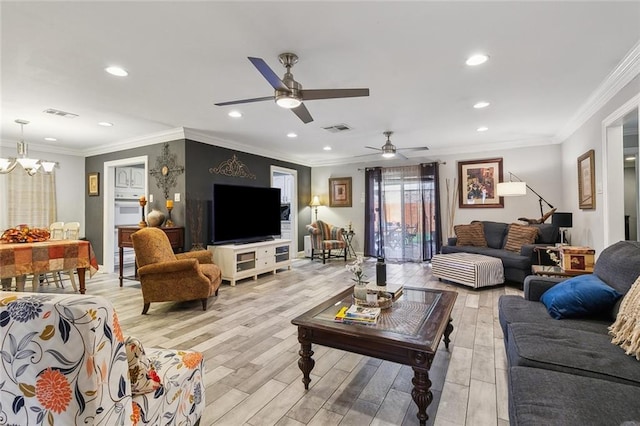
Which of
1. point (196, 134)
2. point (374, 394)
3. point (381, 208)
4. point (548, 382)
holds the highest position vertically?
point (196, 134)

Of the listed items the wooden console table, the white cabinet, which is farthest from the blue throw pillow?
the white cabinet

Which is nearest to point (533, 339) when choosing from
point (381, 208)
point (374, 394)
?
point (374, 394)

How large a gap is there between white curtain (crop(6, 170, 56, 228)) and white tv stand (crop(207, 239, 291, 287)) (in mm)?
3315

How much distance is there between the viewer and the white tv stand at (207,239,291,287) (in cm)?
465

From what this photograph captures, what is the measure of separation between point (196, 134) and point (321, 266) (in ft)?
11.0

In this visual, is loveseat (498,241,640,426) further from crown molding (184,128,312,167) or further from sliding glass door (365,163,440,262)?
crown molding (184,128,312,167)

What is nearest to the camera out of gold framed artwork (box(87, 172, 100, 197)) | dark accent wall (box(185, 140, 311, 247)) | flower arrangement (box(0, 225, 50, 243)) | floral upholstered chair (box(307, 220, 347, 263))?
flower arrangement (box(0, 225, 50, 243))

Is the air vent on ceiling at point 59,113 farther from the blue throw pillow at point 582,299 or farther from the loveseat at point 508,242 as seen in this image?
the loveseat at point 508,242

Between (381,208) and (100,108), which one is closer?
(100,108)

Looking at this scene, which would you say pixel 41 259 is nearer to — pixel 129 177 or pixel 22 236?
pixel 22 236

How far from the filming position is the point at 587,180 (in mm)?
3869

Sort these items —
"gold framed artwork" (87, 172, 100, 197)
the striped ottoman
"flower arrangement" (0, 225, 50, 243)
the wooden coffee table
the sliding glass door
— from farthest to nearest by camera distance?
1. the sliding glass door
2. "gold framed artwork" (87, 172, 100, 197)
3. the striped ottoman
4. "flower arrangement" (0, 225, 50, 243)
5. the wooden coffee table

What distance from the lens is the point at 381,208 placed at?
6.82 metres

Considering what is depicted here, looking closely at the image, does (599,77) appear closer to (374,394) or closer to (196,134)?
(374,394)
